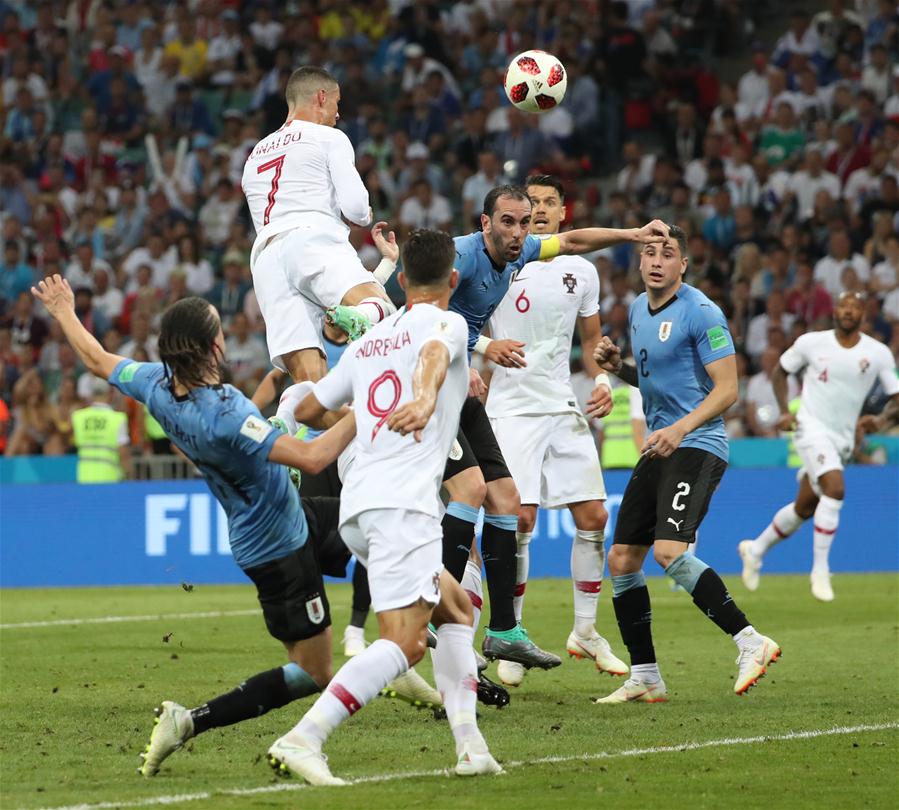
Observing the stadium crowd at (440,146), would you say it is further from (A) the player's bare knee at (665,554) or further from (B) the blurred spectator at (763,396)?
(A) the player's bare knee at (665,554)

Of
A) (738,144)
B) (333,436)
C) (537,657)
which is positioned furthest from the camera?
(738,144)

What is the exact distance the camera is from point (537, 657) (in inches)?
359

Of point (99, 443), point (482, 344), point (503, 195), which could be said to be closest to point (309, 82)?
point (503, 195)

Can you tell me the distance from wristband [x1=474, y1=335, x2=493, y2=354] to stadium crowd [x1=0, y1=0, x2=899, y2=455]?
949 cm

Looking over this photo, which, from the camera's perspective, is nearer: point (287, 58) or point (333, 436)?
point (333, 436)

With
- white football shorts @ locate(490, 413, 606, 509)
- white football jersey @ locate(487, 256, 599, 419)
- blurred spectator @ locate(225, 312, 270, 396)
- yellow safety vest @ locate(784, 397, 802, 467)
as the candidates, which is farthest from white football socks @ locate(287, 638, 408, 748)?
blurred spectator @ locate(225, 312, 270, 396)

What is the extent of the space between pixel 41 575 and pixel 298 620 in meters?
12.2

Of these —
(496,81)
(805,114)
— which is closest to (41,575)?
(496,81)

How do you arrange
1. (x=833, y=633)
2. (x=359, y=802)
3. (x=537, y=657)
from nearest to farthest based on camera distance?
(x=359, y=802)
(x=537, y=657)
(x=833, y=633)

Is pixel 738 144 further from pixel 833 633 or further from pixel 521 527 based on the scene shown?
pixel 521 527

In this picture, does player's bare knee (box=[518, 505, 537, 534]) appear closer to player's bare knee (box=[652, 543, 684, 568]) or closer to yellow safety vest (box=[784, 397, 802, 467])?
player's bare knee (box=[652, 543, 684, 568])

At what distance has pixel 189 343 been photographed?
6645 mm

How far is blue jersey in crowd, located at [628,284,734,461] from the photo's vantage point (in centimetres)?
898

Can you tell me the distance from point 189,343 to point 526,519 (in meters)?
4.30
